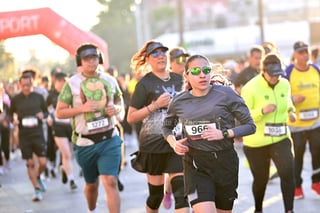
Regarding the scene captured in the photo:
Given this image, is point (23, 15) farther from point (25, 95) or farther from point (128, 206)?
point (128, 206)

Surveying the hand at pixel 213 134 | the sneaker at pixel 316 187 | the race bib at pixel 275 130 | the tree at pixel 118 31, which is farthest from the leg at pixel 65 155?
the tree at pixel 118 31

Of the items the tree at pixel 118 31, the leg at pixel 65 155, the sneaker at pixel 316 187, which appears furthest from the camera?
the tree at pixel 118 31

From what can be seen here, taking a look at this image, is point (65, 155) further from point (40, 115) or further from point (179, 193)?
point (179, 193)

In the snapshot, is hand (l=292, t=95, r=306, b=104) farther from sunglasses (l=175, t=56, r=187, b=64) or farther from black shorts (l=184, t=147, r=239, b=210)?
black shorts (l=184, t=147, r=239, b=210)

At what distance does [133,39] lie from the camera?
91062 mm

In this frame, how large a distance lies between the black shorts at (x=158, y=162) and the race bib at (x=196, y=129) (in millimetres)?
1326

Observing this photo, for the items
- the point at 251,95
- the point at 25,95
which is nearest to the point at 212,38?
the point at 25,95

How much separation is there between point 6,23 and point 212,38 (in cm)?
3818

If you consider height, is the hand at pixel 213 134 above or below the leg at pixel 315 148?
above

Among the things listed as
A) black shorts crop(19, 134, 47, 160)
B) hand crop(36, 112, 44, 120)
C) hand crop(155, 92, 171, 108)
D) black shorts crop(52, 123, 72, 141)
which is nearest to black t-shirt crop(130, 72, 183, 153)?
hand crop(155, 92, 171, 108)

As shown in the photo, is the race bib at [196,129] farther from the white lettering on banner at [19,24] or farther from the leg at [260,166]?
the white lettering on banner at [19,24]

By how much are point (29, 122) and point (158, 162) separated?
200 inches

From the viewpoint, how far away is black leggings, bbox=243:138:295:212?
8367 millimetres

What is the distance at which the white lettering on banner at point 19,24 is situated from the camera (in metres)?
16.4
